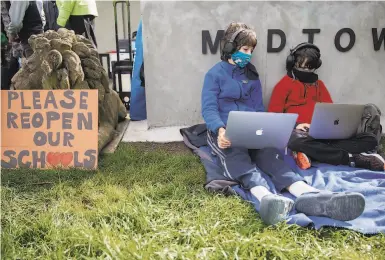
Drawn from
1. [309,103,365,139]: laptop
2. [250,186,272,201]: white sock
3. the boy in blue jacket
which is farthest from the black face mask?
[250,186,272,201]: white sock

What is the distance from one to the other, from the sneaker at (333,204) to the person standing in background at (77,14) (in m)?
4.19

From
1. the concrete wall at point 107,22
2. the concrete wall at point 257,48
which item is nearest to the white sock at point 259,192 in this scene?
the concrete wall at point 257,48

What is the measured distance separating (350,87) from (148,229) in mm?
2827

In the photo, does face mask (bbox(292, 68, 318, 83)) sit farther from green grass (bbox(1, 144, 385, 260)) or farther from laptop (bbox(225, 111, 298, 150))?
green grass (bbox(1, 144, 385, 260))

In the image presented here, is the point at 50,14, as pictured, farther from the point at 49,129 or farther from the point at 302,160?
the point at 302,160

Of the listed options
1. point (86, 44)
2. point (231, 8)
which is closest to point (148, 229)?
point (86, 44)

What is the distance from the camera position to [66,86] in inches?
121

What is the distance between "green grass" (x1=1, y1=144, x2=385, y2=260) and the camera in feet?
5.96

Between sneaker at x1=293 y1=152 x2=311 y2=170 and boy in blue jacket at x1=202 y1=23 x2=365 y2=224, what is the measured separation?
388 mm

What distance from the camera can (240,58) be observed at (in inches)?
118

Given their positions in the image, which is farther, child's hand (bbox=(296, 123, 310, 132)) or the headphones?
the headphones

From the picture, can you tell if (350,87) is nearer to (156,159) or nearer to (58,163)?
(156,159)

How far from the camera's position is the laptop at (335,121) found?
284 centimetres

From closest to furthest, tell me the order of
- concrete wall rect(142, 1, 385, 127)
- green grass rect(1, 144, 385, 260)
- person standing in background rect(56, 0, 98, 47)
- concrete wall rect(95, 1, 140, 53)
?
green grass rect(1, 144, 385, 260)
concrete wall rect(142, 1, 385, 127)
person standing in background rect(56, 0, 98, 47)
concrete wall rect(95, 1, 140, 53)
